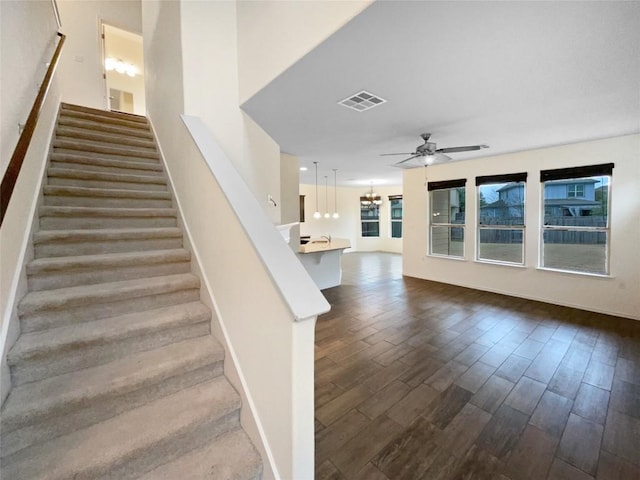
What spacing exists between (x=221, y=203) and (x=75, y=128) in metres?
2.83

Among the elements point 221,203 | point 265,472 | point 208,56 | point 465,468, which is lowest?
point 465,468

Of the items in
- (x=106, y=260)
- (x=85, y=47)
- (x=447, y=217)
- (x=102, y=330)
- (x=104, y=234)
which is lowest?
(x=102, y=330)

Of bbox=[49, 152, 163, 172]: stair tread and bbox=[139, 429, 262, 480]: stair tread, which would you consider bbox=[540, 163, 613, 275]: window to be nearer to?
bbox=[139, 429, 262, 480]: stair tread

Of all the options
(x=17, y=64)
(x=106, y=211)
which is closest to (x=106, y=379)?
(x=106, y=211)

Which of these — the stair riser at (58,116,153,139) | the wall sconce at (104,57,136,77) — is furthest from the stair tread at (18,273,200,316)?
the wall sconce at (104,57,136,77)

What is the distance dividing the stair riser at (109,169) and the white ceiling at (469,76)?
127 centimetres

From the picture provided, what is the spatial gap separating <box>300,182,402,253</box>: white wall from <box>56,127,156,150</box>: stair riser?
6.94 m

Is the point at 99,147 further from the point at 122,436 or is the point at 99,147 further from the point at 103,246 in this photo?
the point at 122,436

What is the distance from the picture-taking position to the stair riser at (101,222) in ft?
7.02

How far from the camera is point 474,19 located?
161cm

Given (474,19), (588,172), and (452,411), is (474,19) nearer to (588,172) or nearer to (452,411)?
(452,411)

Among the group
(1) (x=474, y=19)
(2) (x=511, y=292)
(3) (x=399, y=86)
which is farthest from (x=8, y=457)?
(2) (x=511, y=292)

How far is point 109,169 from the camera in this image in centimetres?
285

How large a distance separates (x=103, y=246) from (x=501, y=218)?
631 centimetres
